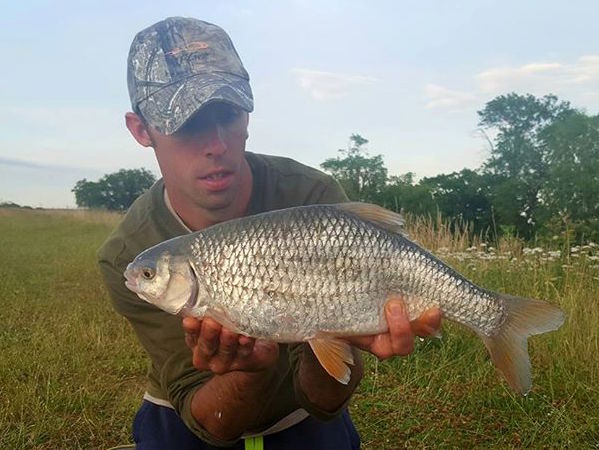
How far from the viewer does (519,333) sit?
155 cm

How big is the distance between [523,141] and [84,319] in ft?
84.3

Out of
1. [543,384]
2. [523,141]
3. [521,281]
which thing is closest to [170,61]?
[543,384]

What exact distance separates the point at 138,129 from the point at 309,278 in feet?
2.78

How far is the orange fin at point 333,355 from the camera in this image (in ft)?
4.83

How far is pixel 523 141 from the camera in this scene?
91.0ft

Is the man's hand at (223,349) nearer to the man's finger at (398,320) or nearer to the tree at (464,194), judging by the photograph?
the man's finger at (398,320)

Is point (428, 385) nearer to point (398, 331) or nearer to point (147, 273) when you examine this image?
point (398, 331)

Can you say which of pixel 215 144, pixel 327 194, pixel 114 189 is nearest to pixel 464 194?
pixel 327 194

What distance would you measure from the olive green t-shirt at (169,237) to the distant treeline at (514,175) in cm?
1944

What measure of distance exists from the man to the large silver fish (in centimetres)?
12

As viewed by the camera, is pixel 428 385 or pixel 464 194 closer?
pixel 428 385

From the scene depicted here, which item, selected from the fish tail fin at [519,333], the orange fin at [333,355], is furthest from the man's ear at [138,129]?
the fish tail fin at [519,333]

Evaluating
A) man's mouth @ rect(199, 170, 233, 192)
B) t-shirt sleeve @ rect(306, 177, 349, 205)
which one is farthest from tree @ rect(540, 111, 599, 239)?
man's mouth @ rect(199, 170, 233, 192)

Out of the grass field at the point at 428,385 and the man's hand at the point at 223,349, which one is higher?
the man's hand at the point at 223,349
